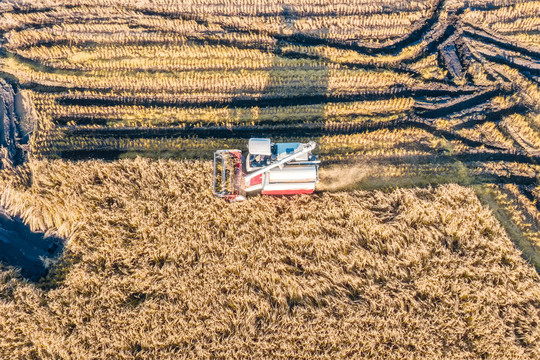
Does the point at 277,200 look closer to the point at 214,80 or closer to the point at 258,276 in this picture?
the point at 258,276

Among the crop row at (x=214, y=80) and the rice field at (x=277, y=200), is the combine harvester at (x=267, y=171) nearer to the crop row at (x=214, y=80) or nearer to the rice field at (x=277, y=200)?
the rice field at (x=277, y=200)

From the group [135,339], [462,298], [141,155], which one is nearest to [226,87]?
[141,155]

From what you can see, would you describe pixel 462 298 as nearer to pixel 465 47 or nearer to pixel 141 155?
pixel 465 47

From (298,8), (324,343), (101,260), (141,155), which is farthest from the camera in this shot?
(298,8)

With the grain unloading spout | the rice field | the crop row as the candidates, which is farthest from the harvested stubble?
the crop row

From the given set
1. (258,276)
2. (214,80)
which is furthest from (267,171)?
(214,80)

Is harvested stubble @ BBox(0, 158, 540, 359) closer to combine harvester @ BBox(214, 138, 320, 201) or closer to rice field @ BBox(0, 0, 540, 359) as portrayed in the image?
rice field @ BBox(0, 0, 540, 359)
